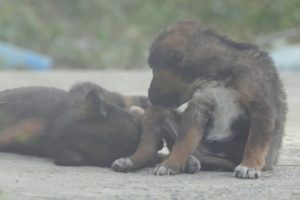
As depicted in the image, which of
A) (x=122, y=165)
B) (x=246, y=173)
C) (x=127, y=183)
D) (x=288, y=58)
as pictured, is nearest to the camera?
(x=127, y=183)

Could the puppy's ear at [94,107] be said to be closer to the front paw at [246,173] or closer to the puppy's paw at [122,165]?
the puppy's paw at [122,165]

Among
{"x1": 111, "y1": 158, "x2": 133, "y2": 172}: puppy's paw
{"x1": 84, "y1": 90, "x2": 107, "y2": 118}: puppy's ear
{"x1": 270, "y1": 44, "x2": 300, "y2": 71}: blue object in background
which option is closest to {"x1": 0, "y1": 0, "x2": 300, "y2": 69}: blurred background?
{"x1": 270, "y1": 44, "x2": 300, "y2": 71}: blue object in background

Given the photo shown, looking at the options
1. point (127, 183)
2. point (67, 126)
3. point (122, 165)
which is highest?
point (67, 126)

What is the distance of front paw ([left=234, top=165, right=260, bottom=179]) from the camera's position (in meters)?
5.79

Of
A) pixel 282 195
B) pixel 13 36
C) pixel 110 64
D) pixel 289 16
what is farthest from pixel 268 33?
pixel 282 195

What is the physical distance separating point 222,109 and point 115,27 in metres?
13.6

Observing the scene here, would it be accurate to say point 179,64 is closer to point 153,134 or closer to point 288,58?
point 153,134

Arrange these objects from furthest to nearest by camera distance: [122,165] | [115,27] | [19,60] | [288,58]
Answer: [115,27] < [19,60] < [288,58] < [122,165]

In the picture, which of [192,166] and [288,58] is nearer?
[192,166]

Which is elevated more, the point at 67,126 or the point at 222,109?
the point at 222,109

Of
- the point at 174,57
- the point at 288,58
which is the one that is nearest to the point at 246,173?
the point at 174,57

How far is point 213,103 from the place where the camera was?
19.9 feet

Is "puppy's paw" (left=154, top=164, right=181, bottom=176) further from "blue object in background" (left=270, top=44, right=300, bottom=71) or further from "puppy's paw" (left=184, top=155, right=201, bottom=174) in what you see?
"blue object in background" (left=270, top=44, right=300, bottom=71)

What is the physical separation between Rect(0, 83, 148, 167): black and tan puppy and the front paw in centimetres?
81
